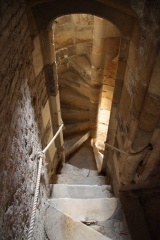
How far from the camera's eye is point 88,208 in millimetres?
3066

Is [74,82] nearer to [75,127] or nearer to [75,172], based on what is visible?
[75,127]

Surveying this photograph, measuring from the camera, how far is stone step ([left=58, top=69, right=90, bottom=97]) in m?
5.41

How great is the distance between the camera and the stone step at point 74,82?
541 cm

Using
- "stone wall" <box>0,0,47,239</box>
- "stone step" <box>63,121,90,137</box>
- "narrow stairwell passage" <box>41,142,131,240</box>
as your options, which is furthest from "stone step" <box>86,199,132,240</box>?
"stone step" <box>63,121,90,137</box>

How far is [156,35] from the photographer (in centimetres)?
171

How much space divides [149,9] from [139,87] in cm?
72

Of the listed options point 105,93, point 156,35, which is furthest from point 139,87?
point 105,93

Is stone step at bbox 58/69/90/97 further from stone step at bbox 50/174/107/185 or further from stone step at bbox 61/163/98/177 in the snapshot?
stone step at bbox 50/174/107/185

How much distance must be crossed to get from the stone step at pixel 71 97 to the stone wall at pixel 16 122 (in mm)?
3047

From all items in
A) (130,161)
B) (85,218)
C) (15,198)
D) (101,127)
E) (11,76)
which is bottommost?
(101,127)

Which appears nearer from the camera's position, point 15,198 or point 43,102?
point 15,198

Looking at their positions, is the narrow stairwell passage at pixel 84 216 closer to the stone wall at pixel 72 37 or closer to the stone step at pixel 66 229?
the stone step at pixel 66 229

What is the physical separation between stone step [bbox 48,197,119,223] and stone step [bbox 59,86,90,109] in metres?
3.03

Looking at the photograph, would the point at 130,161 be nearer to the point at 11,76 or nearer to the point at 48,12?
the point at 11,76
